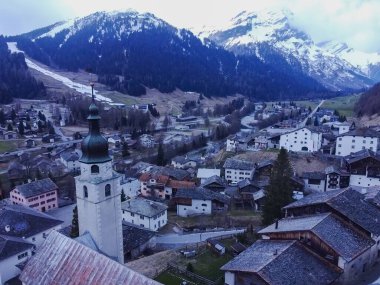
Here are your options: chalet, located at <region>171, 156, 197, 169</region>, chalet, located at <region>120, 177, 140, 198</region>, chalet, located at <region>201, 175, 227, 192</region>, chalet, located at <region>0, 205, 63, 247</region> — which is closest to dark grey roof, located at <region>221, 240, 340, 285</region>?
chalet, located at <region>0, 205, 63, 247</region>

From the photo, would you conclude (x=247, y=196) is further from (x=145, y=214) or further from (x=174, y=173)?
(x=145, y=214)

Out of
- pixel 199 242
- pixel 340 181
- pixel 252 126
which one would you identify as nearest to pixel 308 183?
pixel 340 181

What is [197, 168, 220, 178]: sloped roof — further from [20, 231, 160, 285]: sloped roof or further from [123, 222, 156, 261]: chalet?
[20, 231, 160, 285]: sloped roof

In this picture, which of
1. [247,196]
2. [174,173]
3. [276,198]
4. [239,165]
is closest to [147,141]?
[174,173]

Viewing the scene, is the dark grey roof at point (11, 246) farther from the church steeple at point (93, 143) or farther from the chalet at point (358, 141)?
the chalet at point (358, 141)

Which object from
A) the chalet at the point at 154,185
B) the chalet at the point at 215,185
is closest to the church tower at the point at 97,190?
the chalet at the point at 215,185
